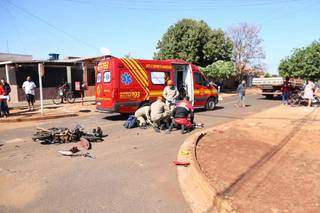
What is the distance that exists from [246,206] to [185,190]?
1153 mm

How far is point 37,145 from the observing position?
8.34 meters

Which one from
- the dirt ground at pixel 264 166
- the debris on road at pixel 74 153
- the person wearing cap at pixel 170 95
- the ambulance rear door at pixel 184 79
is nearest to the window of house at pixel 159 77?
the ambulance rear door at pixel 184 79

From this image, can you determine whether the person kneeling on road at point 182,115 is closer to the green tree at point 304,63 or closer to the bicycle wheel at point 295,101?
the bicycle wheel at point 295,101

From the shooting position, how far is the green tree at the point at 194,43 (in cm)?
3284

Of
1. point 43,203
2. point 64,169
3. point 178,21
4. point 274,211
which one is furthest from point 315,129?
point 178,21

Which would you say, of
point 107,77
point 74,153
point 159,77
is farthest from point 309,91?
point 74,153

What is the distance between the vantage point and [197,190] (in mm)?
4984

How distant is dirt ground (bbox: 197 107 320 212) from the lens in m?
4.42

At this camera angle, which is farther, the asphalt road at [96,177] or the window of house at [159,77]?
the window of house at [159,77]

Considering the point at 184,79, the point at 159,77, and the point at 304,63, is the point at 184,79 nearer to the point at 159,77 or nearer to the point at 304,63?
the point at 159,77

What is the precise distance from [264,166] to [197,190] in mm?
1798

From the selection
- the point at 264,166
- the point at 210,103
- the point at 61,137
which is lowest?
the point at 264,166

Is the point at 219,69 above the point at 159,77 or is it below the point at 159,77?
above

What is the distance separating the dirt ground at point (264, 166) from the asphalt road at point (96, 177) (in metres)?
0.83
